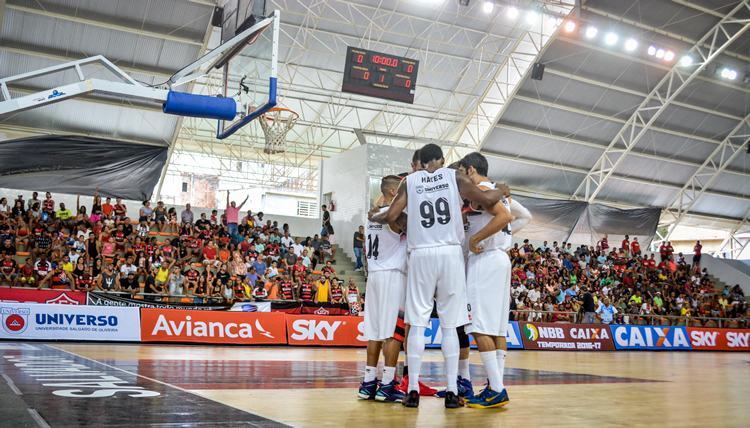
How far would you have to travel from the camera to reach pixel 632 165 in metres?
37.2

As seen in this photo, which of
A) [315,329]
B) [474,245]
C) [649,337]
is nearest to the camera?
[474,245]

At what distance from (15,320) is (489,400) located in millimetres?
11715

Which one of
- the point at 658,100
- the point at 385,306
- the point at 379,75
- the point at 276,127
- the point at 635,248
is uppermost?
the point at 658,100

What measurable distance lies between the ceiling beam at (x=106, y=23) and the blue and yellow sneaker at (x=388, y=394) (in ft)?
68.5

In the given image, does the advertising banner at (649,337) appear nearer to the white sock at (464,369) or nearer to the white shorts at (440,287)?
the white sock at (464,369)

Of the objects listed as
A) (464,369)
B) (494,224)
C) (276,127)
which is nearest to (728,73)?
(276,127)

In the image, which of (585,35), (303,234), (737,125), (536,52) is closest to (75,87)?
(303,234)

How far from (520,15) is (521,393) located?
25.8 meters

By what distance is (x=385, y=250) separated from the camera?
645 centimetres

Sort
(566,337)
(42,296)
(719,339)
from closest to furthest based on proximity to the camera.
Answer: (42,296) < (566,337) < (719,339)

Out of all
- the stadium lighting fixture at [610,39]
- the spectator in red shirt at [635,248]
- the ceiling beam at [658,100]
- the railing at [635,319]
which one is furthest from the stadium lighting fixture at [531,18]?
the railing at [635,319]

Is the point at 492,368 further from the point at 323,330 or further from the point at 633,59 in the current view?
the point at 633,59

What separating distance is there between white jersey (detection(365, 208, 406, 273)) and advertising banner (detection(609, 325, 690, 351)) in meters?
17.6

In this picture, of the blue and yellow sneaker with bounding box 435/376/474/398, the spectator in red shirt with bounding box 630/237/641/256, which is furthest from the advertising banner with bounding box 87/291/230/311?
the spectator in red shirt with bounding box 630/237/641/256
